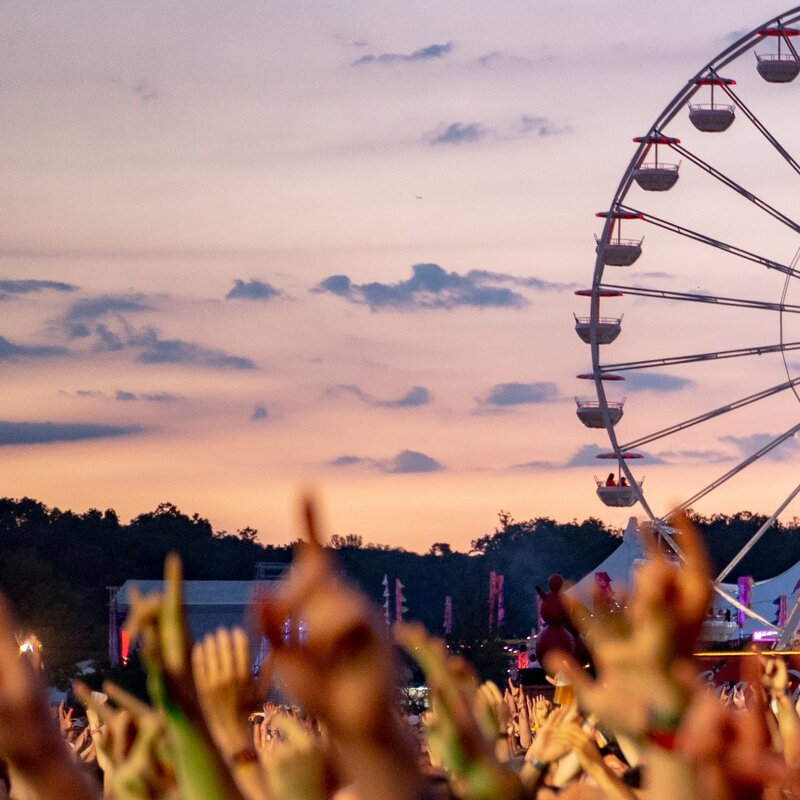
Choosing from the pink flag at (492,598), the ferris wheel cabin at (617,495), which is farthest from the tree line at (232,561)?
the ferris wheel cabin at (617,495)

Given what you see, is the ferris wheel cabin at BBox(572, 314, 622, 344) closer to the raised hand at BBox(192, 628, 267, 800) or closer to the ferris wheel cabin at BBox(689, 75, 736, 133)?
the ferris wheel cabin at BBox(689, 75, 736, 133)

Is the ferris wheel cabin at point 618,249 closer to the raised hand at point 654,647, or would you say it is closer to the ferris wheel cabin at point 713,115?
the ferris wheel cabin at point 713,115

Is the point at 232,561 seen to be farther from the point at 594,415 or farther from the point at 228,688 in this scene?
the point at 228,688

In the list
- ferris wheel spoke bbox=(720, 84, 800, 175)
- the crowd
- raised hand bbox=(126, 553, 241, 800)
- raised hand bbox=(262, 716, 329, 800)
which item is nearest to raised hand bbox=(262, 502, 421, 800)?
the crowd

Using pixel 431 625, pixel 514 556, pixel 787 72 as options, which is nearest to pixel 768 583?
pixel 787 72

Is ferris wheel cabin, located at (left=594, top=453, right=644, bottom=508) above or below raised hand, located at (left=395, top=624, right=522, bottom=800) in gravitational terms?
above

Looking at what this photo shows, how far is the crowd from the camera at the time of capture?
246 cm

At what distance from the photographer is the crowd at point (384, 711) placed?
2.46 metres

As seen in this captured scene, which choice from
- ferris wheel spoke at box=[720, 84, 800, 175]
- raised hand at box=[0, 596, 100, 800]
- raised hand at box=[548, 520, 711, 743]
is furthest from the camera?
ferris wheel spoke at box=[720, 84, 800, 175]

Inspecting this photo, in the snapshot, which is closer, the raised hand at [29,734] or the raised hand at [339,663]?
the raised hand at [339,663]

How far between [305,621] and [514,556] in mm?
131638

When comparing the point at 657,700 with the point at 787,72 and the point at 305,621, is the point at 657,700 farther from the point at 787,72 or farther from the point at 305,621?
the point at 787,72

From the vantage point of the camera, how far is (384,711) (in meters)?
2.51

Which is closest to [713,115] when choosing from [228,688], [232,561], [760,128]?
[760,128]
